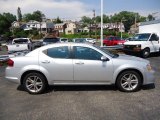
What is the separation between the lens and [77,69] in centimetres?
767

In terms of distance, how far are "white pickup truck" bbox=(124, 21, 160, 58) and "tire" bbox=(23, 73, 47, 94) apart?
11.2 m

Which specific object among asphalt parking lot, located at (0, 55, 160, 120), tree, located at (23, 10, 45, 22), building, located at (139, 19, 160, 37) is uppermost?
tree, located at (23, 10, 45, 22)

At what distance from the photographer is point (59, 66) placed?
25.3ft

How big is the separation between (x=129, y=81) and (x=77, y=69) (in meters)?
1.59

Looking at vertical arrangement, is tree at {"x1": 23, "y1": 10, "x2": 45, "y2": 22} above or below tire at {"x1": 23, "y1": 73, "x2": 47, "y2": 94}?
above

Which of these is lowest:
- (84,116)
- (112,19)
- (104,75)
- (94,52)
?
(84,116)

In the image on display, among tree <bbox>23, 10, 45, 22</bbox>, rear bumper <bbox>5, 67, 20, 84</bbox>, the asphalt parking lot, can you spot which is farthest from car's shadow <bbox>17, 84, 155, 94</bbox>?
tree <bbox>23, 10, 45, 22</bbox>

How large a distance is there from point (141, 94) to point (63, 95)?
2.26 m

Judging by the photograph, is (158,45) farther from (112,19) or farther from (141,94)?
(112,19)

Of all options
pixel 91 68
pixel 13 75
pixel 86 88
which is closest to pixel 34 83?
pixel 13 75

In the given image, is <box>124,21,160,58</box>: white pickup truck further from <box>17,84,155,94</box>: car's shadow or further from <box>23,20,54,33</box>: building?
<box>23,20,54,33</box>: building

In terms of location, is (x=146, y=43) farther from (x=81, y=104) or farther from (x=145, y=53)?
(x=81, y=104)

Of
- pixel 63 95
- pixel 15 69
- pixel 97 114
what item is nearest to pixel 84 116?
pixel 97 114

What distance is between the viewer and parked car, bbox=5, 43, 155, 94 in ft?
25.1
